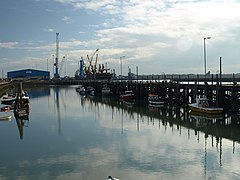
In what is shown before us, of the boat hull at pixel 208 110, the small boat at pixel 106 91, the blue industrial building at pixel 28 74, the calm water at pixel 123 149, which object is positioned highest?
the blue industrial building at pixel 28 74

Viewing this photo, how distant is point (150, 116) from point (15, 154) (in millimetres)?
22903

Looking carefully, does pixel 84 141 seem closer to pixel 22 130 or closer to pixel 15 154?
pixel 15 154

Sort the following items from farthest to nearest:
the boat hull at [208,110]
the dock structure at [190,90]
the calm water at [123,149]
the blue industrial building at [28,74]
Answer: the blue industrial building at [28,74]
the dock structure at [190,90]
the boat hull at [208,110]
the calm water at [123,149]

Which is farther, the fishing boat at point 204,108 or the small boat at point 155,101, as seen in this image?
the small boat at point 155,101

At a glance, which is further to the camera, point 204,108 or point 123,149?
point 204,108

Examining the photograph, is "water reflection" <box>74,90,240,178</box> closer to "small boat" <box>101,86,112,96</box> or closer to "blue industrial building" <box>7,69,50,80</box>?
"small boat" <box>101,86,112,96</box>

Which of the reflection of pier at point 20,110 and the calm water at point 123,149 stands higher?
the reflection of pier at point 20,110

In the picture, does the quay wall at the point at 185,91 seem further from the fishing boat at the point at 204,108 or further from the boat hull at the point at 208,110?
the boat hull at the point at 208,110

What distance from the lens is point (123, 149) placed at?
2616cm

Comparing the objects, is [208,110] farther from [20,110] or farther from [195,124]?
[20,110]

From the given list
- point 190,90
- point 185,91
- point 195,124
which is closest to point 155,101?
point 185,91

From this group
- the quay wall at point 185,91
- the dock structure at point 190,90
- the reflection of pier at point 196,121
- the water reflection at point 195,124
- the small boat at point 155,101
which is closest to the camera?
the water reflection at point 195,124

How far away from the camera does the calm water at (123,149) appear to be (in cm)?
2042

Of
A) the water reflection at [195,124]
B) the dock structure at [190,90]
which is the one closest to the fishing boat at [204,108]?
the water reflection at [195,124]
